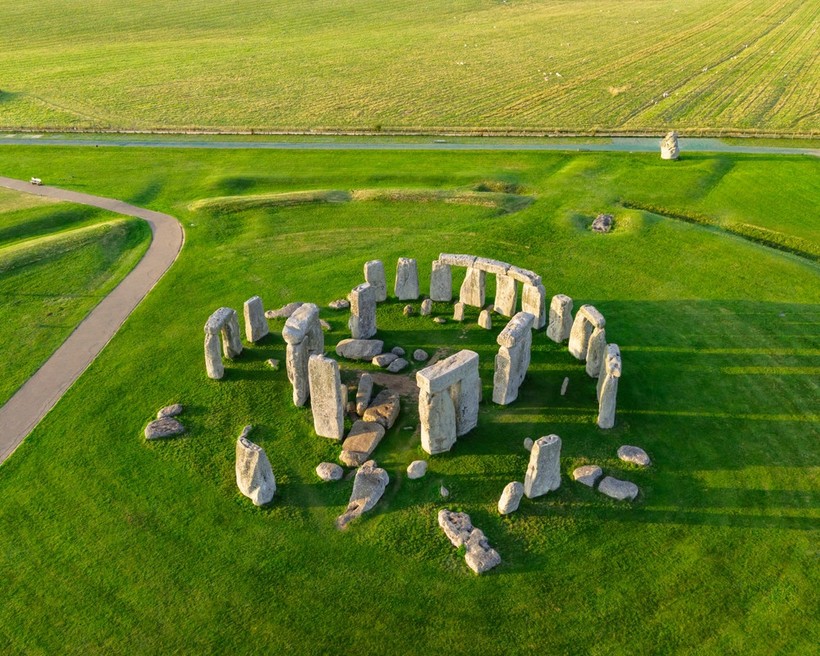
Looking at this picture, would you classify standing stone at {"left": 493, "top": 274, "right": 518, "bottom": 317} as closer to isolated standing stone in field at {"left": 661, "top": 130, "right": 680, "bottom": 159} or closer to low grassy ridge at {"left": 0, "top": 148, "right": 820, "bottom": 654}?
low grassy ridge at {"left": 0, "top": 148, "right": 820, "bottom": 654}

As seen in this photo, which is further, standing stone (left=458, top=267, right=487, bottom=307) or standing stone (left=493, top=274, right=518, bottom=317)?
standing stone (left=458, top=267, right=487, bottom=307)

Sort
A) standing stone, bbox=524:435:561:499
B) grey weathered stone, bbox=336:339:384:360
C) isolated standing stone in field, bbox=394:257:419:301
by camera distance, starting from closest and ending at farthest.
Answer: standing stone, bbox=524:435:561:499, grey weathered stone, bbox=336:339:384:360, isolated standing stone in field, bbox=394:257:419:301

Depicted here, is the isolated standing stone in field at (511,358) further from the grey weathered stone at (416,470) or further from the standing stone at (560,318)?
→ the grey weathered stone at (416,470)

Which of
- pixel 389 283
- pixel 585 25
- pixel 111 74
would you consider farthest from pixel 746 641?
pixel 585 25

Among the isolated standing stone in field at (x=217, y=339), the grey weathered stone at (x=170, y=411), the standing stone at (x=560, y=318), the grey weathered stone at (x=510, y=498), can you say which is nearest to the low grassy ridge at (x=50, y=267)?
the grey weathered stone at (x=170, y=411)

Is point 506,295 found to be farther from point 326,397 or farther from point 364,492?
point 364,492

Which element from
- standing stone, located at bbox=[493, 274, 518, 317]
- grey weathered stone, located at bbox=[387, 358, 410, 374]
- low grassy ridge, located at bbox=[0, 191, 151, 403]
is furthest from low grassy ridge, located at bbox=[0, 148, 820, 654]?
low grassy ridge, located at bbox=[0, 191, 151, 403]
